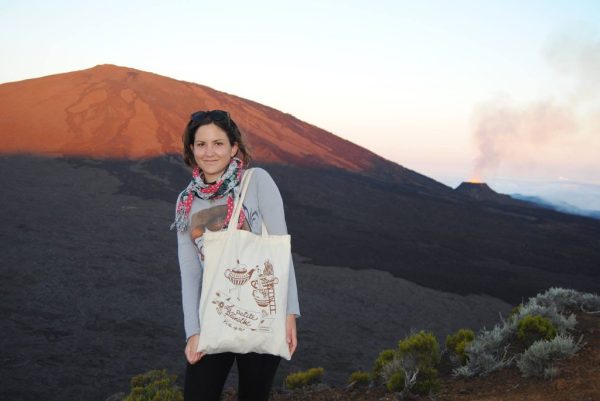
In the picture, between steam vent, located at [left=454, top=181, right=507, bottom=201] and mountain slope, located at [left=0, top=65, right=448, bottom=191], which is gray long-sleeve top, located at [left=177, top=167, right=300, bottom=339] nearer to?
mountain slope, located at [left=0, top=65, right=448, bottom=191]

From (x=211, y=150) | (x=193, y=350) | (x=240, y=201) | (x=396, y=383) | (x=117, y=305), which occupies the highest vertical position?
(x=211, y=150)

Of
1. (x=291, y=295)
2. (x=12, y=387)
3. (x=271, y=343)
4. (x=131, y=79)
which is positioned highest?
(x=131, y=79)

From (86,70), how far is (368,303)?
3941 cm

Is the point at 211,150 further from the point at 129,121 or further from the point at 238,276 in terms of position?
the point at 129,121

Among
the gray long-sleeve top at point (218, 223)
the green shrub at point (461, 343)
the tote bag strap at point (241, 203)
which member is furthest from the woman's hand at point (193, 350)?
the green shrub at point (461, 343)

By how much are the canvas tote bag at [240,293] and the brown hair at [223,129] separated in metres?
0.44

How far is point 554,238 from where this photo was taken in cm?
2775

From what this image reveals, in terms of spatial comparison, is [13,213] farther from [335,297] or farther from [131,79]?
[131,79]

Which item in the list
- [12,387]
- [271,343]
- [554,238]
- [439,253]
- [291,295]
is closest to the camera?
[271,343]

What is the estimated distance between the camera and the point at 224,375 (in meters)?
1.96

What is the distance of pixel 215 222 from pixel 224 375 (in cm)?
60

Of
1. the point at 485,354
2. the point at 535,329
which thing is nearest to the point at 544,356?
the point at 485,354

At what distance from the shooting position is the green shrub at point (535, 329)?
4039mm

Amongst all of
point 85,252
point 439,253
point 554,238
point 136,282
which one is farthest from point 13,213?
point 554,238
